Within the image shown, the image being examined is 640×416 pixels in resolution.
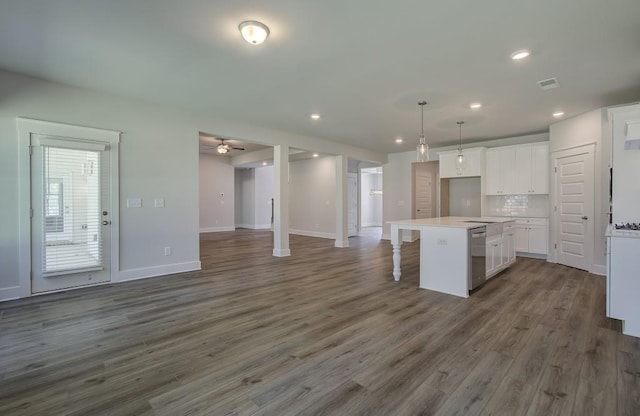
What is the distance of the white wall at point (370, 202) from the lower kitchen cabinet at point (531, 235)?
813 cm

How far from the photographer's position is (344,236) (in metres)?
7.89

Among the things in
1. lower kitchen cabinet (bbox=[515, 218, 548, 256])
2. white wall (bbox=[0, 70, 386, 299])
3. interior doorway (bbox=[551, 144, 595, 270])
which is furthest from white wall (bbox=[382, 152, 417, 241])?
white wall (bbox=[0, 70, 386, 299])

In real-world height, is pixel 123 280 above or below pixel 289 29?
below

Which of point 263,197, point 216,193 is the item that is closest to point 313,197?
point 263,197

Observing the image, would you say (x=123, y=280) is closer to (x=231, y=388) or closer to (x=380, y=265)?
(x=231, y=388)

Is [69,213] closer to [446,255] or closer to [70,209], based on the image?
[70,209]

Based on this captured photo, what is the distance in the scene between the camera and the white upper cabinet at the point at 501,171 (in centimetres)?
650

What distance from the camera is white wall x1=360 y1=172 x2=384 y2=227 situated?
14413 millimetres

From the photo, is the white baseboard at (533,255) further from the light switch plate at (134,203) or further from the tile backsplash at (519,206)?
the light switch plate at (134,203)

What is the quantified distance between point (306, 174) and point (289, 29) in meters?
7.79

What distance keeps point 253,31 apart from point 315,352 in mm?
2695

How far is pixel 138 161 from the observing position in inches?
178

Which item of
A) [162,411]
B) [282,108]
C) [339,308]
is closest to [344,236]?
[282,108]

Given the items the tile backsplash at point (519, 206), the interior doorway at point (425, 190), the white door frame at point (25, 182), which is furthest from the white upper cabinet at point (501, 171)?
the white door frame at point (25, 182)
